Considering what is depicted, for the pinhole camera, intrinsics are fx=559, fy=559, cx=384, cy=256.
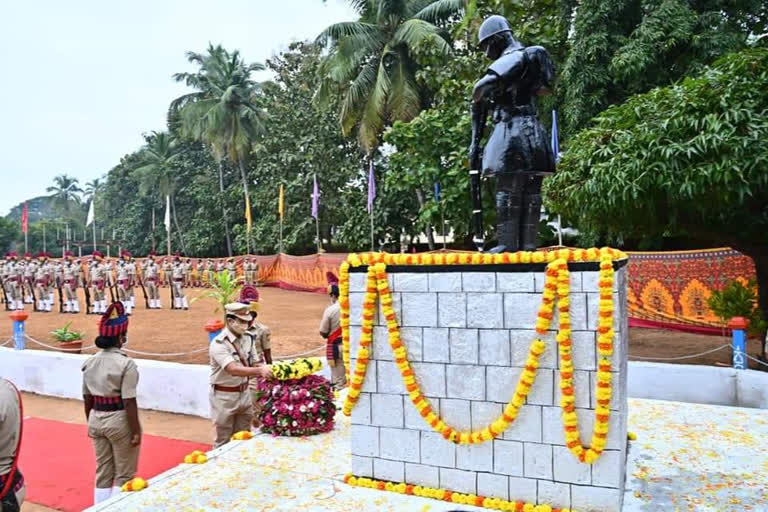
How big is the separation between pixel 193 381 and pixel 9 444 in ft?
13.5

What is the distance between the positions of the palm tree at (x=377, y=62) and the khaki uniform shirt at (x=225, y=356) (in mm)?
14267

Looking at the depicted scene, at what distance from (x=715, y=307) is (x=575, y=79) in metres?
5.14

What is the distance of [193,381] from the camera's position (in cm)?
734

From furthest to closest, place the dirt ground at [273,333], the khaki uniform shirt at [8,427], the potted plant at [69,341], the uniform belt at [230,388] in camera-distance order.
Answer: the potted plant at [69,341] → the dirt ground at [273,333] → the uniform belt at [230,388] → the khaki uniform shirt at [8,427]

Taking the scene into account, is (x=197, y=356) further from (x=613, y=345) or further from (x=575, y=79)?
(x=575, y=79)

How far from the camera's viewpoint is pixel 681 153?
6.66 metres

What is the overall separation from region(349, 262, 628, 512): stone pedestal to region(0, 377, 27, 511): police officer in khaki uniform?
2.14 meters

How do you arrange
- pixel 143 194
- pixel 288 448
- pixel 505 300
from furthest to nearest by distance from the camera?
1. pixel 143 194
2. pixel 288 448
3. pixel 505 300

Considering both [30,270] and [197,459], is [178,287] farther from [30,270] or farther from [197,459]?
[197,459]

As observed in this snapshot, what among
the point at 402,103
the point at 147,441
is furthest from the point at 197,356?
the point at 402,103

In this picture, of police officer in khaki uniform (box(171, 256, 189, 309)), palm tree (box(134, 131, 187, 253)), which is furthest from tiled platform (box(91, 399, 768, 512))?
palm tree (box(134, 131, 187, 253))

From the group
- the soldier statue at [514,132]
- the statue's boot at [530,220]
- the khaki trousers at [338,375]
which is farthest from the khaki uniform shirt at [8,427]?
the khaki trousers at [338,375]

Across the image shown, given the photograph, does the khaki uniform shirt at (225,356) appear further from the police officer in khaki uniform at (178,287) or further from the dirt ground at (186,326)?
the police officer in khaki uniform at (178,287)

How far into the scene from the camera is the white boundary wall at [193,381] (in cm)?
626
